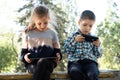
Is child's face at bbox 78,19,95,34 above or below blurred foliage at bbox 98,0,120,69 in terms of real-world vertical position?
above

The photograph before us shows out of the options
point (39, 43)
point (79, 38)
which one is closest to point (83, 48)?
point (79, 38)

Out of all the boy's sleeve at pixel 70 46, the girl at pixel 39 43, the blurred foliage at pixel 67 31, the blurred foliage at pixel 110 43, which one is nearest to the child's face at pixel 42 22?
the girl at pixel 39 43

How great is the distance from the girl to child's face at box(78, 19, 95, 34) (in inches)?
13.7

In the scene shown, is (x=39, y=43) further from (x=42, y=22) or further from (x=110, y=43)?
(x=110, y=43)

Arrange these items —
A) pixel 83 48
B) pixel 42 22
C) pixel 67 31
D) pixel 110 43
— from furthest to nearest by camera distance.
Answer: pixel 67 31 < pixel 110 43 < pixel 83 48 < pixel 42 22

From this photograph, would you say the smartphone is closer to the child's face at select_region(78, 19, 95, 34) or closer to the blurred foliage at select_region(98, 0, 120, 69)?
the child's face at select_region(78, 19, 95, 34)

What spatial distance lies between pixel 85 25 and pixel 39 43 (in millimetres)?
610

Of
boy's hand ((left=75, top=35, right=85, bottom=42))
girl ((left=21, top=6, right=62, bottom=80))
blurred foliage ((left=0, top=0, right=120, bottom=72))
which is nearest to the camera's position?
girl ((left=21, top=6, right=62, bottom=80))

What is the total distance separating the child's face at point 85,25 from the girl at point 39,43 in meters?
0.35

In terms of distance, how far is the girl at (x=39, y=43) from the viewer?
15.8 feet

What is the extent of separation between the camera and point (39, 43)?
4.91m

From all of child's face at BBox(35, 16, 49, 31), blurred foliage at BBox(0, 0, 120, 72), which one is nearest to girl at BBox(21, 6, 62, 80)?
child's face at BBox(35, 16, 49, 31)

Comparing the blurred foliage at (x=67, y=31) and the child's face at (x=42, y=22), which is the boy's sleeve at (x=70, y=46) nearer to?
the child's face at (x=42, y=22)

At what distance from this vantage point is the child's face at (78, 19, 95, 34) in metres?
4.97
